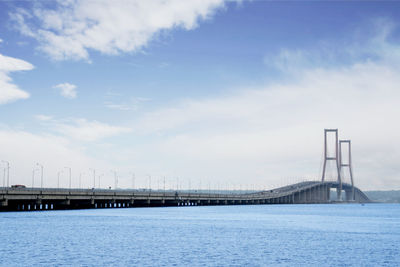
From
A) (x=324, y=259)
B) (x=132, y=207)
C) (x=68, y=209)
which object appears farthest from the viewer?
(x=132, y=207)

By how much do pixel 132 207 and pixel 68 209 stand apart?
3409 cm

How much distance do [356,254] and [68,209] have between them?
96.0m

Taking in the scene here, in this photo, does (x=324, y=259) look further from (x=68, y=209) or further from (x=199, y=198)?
(x=199, y=198)

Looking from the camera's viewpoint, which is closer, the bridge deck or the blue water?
the blue water

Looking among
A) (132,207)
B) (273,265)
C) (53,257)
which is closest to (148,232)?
(53,257)

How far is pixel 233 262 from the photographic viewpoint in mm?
43625

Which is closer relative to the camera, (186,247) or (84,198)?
(186,247)

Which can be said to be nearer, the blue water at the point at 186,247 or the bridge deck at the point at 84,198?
the blue water at the point at 186,247

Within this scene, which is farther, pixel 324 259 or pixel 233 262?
pixel 324 259

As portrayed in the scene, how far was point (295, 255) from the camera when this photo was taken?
4903 centimetres

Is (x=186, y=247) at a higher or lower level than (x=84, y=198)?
lower

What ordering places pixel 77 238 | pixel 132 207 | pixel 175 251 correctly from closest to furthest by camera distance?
pixel 175 251
pixel 77 238
pixel 132 207

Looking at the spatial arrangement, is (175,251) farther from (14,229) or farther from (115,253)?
(14,229)

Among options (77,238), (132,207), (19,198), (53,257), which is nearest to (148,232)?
(77,238)
